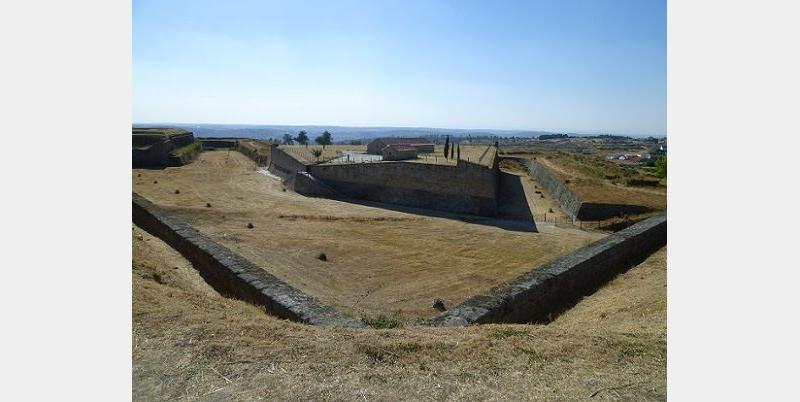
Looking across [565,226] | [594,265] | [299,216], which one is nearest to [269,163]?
[299,216]

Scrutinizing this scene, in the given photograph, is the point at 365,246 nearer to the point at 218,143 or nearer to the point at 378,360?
the point at 378,360

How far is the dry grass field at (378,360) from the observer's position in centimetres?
384

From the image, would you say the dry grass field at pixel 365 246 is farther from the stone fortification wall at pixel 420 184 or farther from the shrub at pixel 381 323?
the stone fortification wall at pixel 420 184

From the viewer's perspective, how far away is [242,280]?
25.9ft

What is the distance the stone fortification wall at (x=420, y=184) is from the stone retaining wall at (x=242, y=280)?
15.2 metres

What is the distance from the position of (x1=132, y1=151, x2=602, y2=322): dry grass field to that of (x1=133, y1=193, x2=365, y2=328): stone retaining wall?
1.07m

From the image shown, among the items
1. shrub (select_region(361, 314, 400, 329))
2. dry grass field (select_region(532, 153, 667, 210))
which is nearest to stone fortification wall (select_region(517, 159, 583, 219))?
dry grass field (select_region(532, 153, 667, 210))

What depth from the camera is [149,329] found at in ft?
16.0

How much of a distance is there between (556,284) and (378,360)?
4.94 m

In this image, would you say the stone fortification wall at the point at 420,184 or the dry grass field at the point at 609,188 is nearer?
the dry grass field at the point at 609,188

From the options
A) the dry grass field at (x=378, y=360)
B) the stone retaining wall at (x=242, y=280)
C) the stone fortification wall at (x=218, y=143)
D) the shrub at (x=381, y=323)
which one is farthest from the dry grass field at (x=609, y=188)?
the stone fortification wall at (x=218, y=143)

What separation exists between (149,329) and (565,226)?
1866cm

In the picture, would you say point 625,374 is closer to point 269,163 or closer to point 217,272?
point 217,272

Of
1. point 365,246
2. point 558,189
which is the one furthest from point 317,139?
point 365,246
